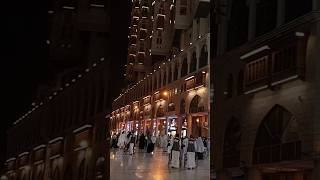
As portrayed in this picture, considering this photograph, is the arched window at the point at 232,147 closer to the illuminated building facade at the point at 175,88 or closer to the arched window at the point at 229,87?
the arched window at the point at 229,87

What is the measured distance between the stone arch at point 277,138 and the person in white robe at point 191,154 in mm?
278

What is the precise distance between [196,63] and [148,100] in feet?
0.62

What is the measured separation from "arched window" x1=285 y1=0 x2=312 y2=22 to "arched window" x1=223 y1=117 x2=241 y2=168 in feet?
1.44

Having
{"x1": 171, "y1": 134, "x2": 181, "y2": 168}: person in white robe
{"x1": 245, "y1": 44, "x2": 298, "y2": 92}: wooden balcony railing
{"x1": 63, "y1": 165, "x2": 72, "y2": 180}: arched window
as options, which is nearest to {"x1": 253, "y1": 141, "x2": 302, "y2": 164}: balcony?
{"x1": 245, "y1": 44, "x2": 298, "y2": 92}: wooden balcony railing

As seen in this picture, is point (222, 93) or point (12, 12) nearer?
point (12, 12)

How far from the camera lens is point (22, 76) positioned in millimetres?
1343

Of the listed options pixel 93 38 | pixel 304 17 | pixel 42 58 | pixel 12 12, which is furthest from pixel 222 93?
pixel 12 12

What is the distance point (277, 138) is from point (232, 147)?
238 mm

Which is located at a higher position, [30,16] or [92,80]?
[30,16]

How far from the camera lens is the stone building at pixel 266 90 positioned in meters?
1.24

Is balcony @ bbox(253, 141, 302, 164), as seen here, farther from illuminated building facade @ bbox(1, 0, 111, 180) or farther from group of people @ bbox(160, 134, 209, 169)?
illuminated building facade @ bbox(1, 0, 111, 180)

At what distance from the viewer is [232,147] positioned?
158cm

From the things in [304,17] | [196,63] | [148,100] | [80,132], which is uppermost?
[304,17]

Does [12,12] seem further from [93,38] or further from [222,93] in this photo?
[222,93]
